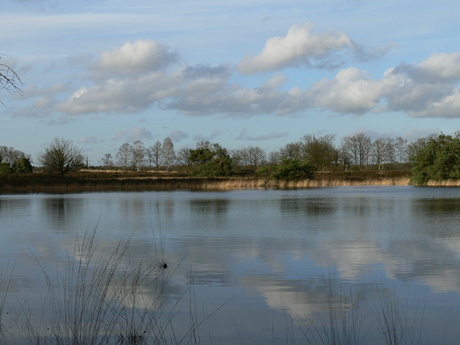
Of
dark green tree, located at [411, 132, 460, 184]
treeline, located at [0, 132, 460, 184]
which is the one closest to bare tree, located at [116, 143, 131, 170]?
treeline, located at [0, 132, 460, 184]

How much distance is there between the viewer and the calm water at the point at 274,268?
18.0 feet

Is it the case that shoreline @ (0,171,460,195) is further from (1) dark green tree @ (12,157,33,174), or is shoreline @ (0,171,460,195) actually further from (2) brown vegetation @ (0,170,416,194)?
(1) dark green tree @ (12,157,33,174)

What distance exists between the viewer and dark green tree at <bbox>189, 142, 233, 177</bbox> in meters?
58.3

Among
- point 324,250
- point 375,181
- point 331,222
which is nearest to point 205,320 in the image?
point 324,250

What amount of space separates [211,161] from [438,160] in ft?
81.6

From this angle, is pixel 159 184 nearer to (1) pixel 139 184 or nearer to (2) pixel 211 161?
(1) pixel 139 184

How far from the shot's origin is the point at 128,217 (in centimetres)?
1812

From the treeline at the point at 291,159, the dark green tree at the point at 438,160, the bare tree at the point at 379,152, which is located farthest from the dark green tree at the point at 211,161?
the bare tree at the point at 379,152

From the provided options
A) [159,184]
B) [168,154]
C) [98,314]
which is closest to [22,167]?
[159,184]

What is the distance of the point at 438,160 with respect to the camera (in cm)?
3978

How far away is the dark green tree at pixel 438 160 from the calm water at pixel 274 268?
2487 centimetres

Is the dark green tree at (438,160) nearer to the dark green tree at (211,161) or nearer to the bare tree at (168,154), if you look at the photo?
the dark green tree at (211,161)

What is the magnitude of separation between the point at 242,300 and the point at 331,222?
957 centimetres

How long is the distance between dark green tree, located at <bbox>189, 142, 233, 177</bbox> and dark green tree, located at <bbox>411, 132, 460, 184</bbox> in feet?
68.8
